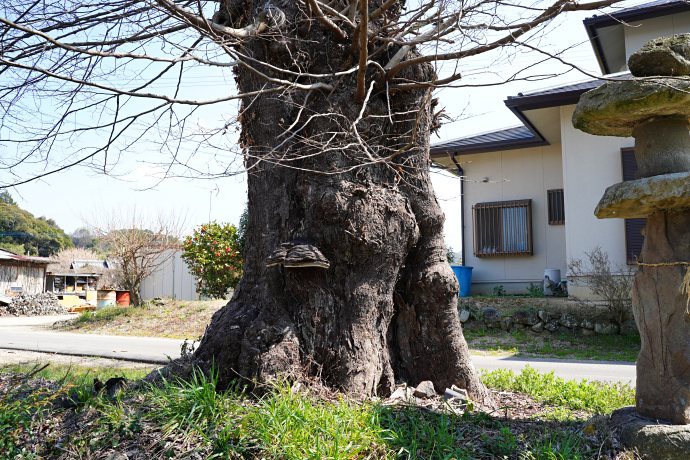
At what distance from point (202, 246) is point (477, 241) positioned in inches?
352

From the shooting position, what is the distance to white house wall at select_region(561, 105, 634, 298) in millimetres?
12930

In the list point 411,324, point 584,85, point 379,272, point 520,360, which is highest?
point 584,85

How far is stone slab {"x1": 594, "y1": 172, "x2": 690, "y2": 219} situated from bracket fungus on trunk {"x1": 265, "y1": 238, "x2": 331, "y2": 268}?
2.45 meters

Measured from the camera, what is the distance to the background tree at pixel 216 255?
17109 mm

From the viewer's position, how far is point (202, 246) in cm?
1734

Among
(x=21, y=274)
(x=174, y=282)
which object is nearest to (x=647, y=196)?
(x=174, y=282)

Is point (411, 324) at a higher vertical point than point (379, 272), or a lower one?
lower

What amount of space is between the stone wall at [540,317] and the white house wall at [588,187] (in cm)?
91

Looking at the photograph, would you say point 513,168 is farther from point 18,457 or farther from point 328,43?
point 18,457

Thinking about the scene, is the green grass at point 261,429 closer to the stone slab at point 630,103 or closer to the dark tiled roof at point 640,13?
the stone slab at point 630,103

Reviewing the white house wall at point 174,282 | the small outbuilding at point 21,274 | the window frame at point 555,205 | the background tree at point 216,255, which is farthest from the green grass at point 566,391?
the small outbuilding at point 21,274

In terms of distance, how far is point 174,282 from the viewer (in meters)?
29.3

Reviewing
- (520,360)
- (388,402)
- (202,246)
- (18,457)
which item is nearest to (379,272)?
(388,402)

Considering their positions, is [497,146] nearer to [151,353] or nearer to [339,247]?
[151,353]
